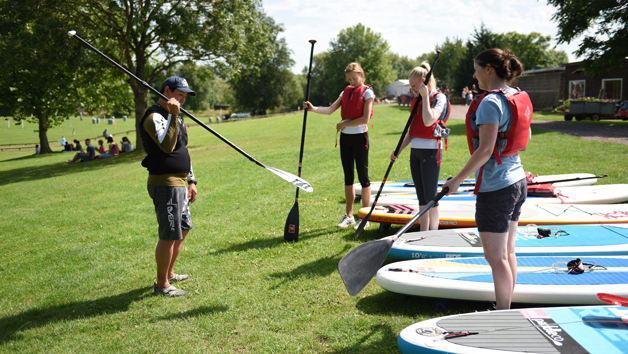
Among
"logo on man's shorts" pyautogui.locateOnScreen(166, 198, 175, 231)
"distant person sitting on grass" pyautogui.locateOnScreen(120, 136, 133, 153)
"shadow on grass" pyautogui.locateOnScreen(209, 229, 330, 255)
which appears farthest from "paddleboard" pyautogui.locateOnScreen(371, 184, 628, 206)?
"distant person sitting on grass" pyautogui.locateOnScreen(120, 136, 133, 153)

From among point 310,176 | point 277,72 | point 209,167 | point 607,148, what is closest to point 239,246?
point 310,176

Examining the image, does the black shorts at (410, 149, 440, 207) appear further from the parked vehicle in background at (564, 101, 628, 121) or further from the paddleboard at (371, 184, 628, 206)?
the parked vehicle in background at (564, 101, 628, 121)

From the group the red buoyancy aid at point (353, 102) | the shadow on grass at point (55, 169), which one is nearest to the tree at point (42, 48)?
the shadow on grass at point (55, 169)

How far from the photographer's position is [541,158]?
12.0 metres

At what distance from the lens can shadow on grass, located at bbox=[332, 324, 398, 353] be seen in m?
3.28

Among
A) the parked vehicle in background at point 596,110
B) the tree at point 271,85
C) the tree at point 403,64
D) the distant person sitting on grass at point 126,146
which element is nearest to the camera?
the parked vehicle in background at point 596,110

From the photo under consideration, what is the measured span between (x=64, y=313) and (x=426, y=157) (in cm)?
411

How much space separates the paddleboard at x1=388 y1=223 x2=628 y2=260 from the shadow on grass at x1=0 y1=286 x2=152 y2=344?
9.67ft

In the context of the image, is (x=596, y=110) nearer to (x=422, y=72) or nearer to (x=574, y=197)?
(x=574, y=197)

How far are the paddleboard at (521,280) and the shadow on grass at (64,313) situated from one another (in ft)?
8.55

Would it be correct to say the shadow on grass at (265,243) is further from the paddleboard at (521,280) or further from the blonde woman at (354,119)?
the paddleboard at (521,280)

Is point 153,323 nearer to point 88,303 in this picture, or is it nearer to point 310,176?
point 88,303

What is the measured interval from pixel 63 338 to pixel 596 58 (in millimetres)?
25979

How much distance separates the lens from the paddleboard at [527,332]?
2765 mm
